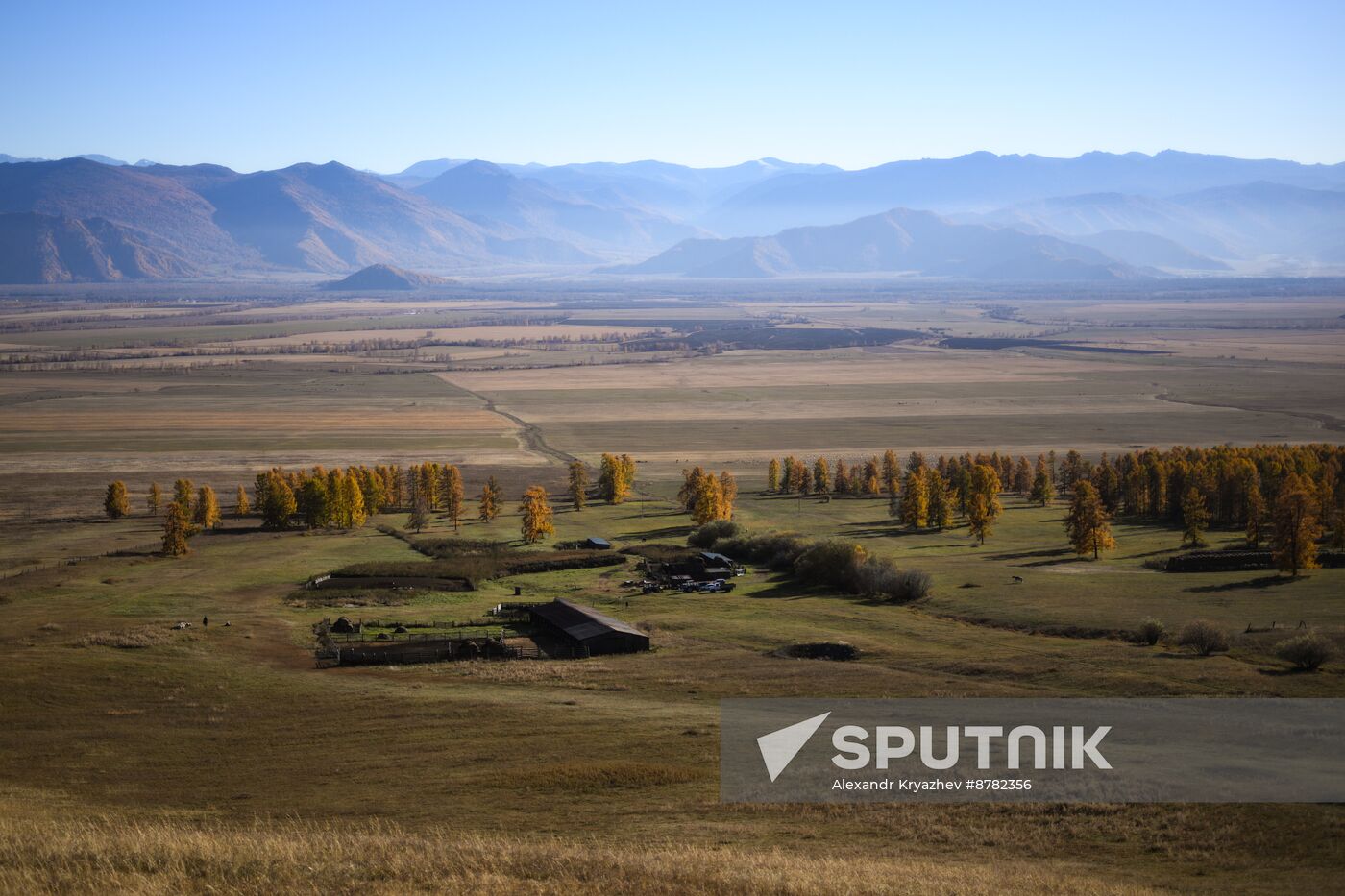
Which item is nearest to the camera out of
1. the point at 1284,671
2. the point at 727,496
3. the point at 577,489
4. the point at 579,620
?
the point at 1284,671

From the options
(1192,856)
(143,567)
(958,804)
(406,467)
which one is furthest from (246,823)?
(406,467)

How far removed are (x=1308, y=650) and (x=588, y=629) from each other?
26047 millimetres

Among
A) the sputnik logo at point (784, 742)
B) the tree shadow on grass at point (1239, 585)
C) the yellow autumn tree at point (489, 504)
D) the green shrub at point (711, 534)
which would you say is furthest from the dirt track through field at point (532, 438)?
the sputnik logo at point (784, 742)

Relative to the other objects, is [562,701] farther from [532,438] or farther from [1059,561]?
[532,438]

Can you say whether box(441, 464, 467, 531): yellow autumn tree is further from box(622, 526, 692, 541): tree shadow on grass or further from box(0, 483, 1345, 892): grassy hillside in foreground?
box(0, 483, 1345, 892): grassy hillside in foreground

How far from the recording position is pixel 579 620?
47312 mm

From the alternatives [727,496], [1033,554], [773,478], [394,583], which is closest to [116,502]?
[394,583]

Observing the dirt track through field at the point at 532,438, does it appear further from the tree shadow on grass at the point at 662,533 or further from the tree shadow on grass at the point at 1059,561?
the tree shadow on grass at the point at 1059,561

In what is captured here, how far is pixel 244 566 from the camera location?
6269 centimetres

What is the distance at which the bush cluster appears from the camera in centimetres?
5406

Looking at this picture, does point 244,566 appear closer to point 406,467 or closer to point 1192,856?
point 406,467

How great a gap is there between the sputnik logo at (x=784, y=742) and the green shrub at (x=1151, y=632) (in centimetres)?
1670

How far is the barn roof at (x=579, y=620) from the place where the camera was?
45.0 m

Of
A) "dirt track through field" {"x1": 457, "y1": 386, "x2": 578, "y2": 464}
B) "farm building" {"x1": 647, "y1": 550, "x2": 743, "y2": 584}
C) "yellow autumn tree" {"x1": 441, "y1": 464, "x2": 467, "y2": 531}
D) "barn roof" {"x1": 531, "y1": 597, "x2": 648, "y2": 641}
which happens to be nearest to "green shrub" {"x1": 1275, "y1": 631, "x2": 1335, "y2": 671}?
"barn roof" {"x1": 531, "y1": 597, "x2": 648, "y2": 641}
